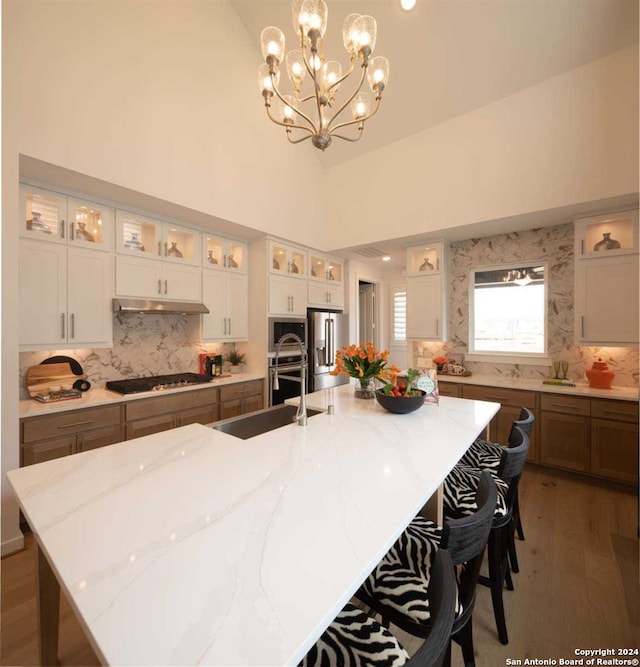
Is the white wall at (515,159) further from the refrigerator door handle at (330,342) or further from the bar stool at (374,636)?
the bar stool at (374,636)

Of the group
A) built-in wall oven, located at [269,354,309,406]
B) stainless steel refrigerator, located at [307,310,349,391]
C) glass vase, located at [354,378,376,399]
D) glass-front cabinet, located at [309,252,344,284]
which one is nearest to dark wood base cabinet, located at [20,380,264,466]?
built-in wall oven, located at [269,354,309,406]

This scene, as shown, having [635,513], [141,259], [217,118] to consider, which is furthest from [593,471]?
[217,118]

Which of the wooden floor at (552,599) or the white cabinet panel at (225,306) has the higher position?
the white cabinet panel at (225,306)

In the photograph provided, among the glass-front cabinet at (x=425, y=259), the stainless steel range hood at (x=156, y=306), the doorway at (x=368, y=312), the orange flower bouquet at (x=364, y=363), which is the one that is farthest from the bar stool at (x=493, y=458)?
the doorway at (x=368, y=312)

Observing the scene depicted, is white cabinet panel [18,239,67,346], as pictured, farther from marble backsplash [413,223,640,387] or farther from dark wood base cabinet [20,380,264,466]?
marble backsplash [413,223,640,387]

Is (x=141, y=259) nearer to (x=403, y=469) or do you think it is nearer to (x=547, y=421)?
(x=403, y=469)

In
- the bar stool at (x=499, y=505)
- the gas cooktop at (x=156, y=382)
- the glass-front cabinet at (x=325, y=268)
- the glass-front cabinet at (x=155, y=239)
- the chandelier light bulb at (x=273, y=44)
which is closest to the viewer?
the bar stool at (x=499, y=505)

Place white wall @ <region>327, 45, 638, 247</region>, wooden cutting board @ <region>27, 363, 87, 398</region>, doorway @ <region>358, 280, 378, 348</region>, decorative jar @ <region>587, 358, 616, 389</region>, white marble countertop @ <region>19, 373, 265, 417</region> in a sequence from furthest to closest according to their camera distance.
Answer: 1. doorway @ <region>358, 280, 378, 348</region>
2. decorative jar @ <region>587, 358, 616, 389</region>
3. white wall @ <region>327, 45, 638, 247</region>
4. wooden cutting board @ <region>27, 363, 87, 398</region>
5. white marble countertop @ <region>19, 373, 265, 417</region>

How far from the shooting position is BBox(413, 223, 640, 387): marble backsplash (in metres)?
3.24

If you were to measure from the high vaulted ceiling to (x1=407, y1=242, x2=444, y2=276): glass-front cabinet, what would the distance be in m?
1.33

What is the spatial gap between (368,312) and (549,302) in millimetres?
3033

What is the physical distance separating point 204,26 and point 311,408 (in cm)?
371

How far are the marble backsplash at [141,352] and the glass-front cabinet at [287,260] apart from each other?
116 centimetres

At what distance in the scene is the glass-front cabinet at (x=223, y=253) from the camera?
3.60 meters
